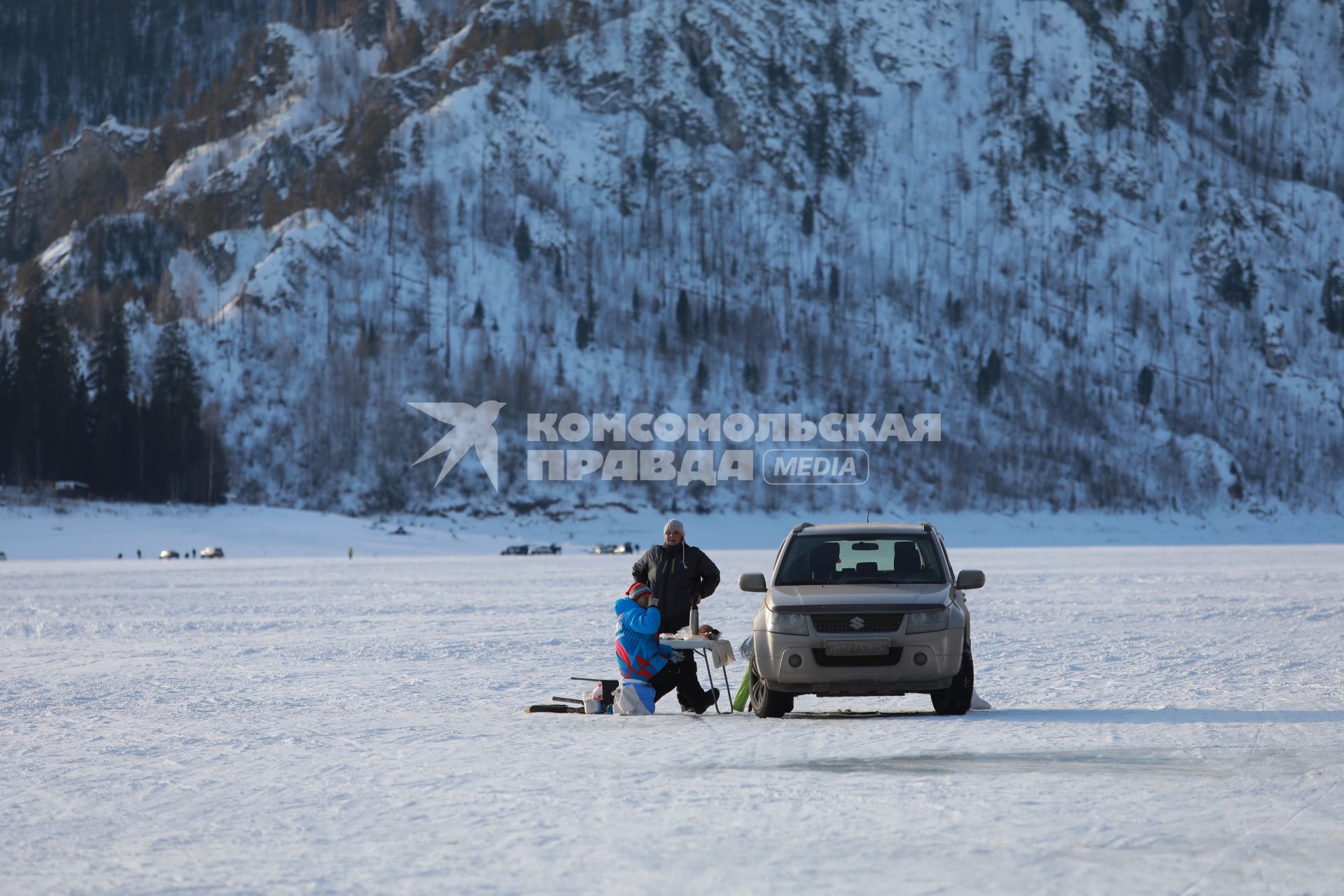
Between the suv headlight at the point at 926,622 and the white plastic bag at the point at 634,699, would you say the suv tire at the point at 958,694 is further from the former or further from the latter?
the white plastic bag at the point at 634,699

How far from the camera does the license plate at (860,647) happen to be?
47.5 feet

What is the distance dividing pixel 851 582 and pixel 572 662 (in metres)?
6.95

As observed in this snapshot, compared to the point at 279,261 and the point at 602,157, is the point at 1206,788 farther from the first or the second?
the point at 602,157

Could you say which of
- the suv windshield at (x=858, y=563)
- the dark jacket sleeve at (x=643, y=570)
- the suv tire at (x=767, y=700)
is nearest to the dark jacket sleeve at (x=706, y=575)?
the dark jacket sleeve at (x=643, y=570)

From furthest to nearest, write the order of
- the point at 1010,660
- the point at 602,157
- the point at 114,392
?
the point at 602,157, the point at 114,392, the point at 1010,660

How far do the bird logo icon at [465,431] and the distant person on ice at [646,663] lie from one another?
425 ft

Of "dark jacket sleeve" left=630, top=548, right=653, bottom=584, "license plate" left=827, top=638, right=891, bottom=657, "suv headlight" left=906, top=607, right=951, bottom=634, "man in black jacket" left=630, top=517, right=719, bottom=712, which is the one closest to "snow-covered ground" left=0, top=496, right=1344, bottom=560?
"dark jacket sleeve" left=630, top=548, right=653, bottom=584

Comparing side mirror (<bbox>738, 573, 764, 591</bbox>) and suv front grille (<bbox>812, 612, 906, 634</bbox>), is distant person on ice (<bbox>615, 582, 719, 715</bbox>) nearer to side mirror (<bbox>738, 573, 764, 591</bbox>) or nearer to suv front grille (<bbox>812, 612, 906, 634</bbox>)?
side mirror (<bbox>738, 573, 764, 591</bbox>)

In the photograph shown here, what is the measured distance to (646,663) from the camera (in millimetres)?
15516

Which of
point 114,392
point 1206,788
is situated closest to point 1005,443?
point 114,392

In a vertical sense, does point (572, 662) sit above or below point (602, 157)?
below

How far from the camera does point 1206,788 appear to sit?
10625mm

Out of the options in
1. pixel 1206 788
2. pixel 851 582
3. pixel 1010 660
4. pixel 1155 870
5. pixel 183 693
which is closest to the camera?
A: pixel 1155 870

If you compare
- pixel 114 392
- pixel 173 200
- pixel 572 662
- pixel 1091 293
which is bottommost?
pixel 572 662
